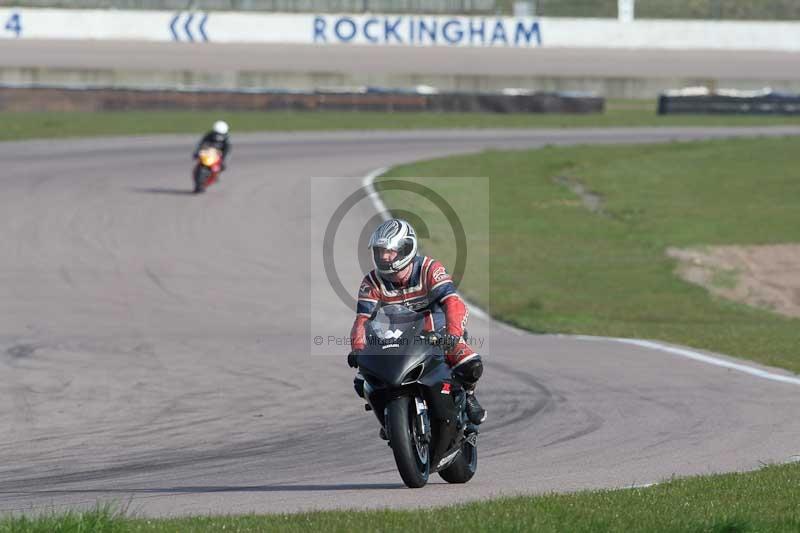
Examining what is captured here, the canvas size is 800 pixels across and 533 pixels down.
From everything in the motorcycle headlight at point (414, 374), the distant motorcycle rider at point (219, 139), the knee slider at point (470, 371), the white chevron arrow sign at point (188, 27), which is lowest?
the distant motorcycle rider at point (219, 139)

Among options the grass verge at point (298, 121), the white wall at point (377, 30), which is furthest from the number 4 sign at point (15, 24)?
the grass verge at point (298, 121)

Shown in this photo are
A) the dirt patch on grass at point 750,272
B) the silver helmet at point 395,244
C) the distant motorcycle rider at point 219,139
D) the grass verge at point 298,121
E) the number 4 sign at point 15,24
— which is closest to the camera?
the silver helmet at point 395,244

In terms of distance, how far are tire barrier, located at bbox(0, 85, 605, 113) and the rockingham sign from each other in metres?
6.97

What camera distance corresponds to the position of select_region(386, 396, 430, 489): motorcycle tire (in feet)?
27.8

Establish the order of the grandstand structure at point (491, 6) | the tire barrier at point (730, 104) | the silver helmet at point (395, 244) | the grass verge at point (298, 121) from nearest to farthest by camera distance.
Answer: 1. the silver helmet at point (395, 244)
2. the grass verge at point (298, 121)
3. the tire barrier at point (730, 104)
4. the grandstand structure at point (491, 6)

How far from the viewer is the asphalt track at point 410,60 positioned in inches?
2335

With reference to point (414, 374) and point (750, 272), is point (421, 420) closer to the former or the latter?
point (414, 374)

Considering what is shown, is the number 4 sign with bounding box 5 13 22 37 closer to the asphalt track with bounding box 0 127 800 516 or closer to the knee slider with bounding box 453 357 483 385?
the asphalt track with bounding box 0 127 800 516

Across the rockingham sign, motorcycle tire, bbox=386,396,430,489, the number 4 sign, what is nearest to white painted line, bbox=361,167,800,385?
motorcycle tire, bbox=386,396,430,489

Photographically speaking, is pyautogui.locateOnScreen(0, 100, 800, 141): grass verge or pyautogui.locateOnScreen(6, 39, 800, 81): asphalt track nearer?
pyautogui.locateOnScreen(0, 100, 800, 141): grass verge

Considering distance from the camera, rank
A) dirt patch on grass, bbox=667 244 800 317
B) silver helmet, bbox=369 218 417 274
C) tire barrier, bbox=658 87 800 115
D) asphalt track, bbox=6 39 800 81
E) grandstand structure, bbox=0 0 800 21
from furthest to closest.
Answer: grandstand structure, bbox=0 0 800 21
asphalt track, bbox=6 39 800 81
tire barrier, bbox=658 87 800 115
dirt patch on grass, bbox=667 244 800 317
silver helmet, bbox=369 218 417 274

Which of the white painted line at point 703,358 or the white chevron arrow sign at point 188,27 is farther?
the white chevron arrow sign at point 188,27

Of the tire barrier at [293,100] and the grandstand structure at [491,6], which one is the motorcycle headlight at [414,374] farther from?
the grandstand structure at [491,6]

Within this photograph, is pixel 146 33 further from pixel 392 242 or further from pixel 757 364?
pixel 392 242
